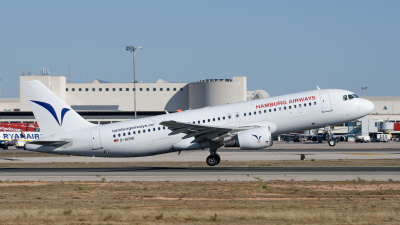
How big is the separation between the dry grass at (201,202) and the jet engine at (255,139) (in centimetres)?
790

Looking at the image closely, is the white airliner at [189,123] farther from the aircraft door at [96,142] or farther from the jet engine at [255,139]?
the jet engine at [255,139]

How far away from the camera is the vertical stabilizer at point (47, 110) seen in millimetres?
36344

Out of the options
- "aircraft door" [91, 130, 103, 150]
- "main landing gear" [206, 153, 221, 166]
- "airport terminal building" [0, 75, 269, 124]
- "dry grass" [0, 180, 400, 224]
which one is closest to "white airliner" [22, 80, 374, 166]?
"aircraft door" [91, 130, 103, 150]

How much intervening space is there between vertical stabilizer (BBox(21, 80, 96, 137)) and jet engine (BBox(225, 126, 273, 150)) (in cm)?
1406

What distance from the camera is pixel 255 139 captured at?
113ft

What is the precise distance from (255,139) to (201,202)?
14.9 metres

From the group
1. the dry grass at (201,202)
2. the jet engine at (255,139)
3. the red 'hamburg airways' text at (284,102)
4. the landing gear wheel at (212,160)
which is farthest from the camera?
the landing gear wheel at (212,160)

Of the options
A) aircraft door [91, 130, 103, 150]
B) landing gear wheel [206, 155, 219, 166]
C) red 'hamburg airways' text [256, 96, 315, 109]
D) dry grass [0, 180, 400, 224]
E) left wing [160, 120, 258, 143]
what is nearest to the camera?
dry grass [0, 180, 400, 224]

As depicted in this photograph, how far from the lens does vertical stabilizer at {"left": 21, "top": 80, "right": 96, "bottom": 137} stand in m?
36.3

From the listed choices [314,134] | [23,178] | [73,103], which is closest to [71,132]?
[23,178]

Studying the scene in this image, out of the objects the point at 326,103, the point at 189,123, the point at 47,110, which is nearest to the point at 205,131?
the point at 189,123

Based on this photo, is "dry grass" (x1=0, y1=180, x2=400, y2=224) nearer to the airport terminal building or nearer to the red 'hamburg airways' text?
the red 'hamburg airways' text

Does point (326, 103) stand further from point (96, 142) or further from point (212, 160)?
point (96, 142)

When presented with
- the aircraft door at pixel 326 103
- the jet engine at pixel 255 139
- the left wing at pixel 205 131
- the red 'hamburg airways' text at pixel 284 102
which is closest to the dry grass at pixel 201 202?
the jet engine at pixel 255 139
